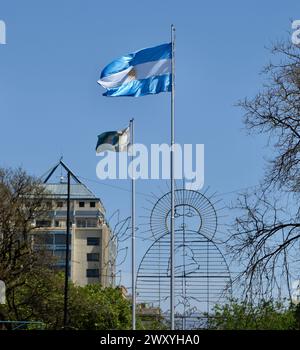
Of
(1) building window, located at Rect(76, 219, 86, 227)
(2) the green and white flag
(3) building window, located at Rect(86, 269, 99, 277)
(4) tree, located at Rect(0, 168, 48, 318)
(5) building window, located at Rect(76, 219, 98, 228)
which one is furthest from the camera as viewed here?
(1) building window, located at Rect(76, 219, 86, 227)

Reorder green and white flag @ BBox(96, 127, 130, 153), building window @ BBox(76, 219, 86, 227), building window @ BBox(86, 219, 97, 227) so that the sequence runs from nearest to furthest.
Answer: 1. green and white flag @ BBox(96, 127, 130, 153)
2. building window @ BBox(86, 219, 97, 227)
3. building window @ BBox(76, 219, 86, 227)

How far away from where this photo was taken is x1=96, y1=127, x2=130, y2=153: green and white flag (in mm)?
32750

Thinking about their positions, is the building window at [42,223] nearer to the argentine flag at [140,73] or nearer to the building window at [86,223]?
the argentine flag at [140,73]

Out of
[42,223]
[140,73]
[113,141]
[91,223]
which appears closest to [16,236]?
[42,223]

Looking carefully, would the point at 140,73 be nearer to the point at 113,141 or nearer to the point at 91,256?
the point at 113,141

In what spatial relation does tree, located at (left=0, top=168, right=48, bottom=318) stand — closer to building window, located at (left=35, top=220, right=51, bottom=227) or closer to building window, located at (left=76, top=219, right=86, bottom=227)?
building window, located at (left=35, top=220, right=51, bottom=227)

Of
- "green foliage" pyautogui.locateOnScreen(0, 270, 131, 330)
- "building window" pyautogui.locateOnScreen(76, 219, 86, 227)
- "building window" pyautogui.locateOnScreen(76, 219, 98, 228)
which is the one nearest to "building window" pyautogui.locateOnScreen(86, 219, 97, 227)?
"building window" pyautogui.locateOnScreen(76, 219, 98, 228)

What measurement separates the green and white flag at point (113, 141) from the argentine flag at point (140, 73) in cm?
526

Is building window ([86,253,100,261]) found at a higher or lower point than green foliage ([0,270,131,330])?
higher

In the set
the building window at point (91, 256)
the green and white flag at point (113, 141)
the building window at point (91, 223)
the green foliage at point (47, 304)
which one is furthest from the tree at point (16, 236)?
the building window at point (91, 256)

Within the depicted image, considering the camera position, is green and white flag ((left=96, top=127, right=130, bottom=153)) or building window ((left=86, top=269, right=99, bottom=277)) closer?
green and white flag ((left=96, top=127, right=130, bottom=153))

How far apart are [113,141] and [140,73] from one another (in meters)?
5.53

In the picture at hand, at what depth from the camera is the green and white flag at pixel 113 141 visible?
107ft

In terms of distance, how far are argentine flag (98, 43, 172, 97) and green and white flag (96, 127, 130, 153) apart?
5.26 meters
